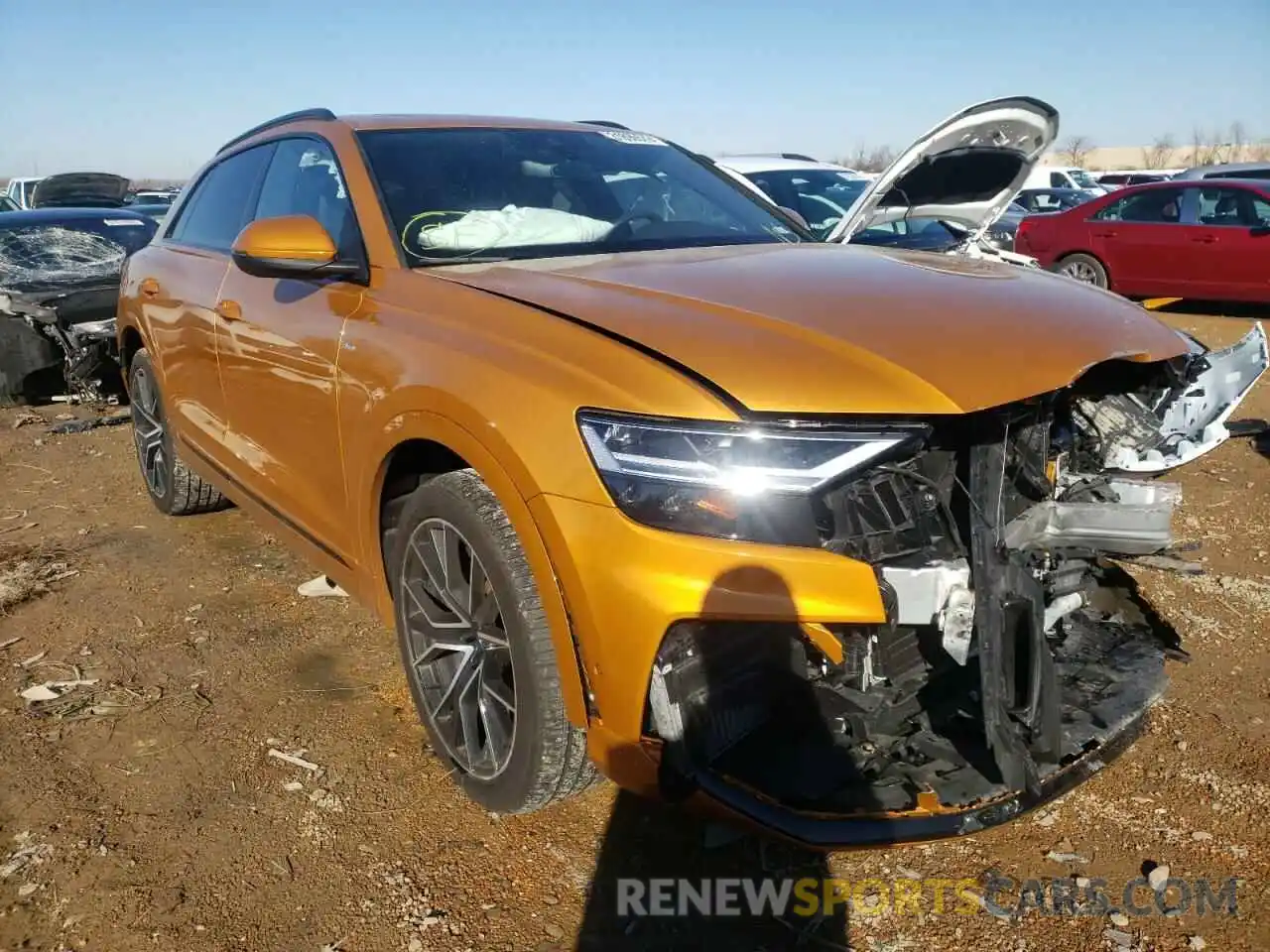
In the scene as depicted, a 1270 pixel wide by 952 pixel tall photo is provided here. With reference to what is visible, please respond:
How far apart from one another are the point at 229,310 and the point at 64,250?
214 inches

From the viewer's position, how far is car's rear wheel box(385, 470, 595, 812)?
205 cm

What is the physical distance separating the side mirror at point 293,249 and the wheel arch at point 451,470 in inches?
21.7

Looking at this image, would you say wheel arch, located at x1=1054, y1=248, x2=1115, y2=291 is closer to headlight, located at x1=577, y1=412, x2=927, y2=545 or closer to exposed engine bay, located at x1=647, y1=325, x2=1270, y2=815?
exposed engine bay, located at x1=647, y1=325, x2=1270, y2=815

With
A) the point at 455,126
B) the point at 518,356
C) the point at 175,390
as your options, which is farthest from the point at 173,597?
the point at 518,356

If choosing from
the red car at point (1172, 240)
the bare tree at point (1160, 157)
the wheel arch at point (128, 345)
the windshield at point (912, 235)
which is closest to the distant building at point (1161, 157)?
the bare tree at point (1160, 157)

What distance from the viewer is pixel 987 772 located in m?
1.94

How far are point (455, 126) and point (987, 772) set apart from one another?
252 cm

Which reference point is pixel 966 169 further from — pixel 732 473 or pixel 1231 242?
pixel 1231 242

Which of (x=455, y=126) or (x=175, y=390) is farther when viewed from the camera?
(x=175, y=390)

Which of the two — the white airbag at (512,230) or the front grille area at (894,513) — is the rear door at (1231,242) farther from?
the front grille area at (894,513)

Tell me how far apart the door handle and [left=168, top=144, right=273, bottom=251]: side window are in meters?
0.38

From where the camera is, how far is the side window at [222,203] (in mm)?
3707

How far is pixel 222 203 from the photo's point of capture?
3.97 meters

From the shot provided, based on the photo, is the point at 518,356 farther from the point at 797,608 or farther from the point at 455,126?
the point at 455,126
